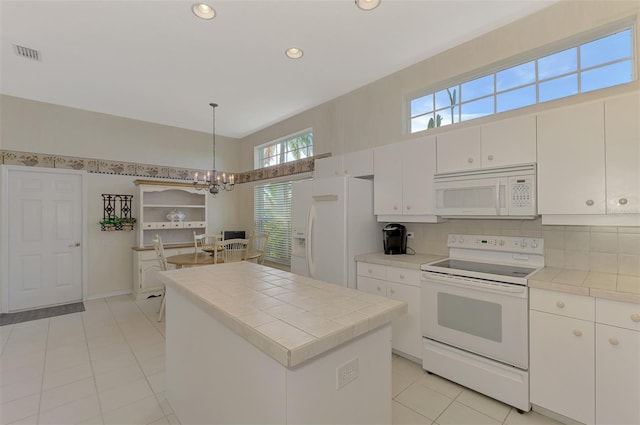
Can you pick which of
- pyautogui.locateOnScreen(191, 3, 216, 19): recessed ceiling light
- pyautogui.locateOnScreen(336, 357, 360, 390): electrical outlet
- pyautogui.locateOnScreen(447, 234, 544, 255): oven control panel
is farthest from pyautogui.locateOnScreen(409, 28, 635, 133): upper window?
pyautogui.locateOnScreen(336, 357, 360, 390): electrical outlet

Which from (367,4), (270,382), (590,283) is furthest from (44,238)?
(590,283)

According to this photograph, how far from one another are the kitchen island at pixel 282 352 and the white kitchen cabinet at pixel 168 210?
3.57 meters

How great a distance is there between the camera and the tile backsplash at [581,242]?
1992 millimetres

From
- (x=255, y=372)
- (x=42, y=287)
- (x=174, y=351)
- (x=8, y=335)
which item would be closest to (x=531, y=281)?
(x=255, y=372)

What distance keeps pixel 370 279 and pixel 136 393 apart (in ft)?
7.29

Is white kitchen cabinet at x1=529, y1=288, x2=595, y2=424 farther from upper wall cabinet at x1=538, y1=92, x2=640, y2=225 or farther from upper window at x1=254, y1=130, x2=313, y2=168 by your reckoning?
upper window at x1=254, y1=130, x2=313, y2=168

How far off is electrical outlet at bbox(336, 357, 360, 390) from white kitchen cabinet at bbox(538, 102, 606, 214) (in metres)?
1.84

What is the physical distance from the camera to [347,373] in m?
1.20

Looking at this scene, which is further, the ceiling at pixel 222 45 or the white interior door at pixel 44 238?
the white interior door at pixel 44 238

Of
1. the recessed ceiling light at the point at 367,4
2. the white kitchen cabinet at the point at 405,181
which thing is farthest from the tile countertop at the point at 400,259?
Result: the recessed ceiling light at the point at 367,4

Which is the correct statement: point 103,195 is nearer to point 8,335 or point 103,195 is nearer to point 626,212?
point 8,335

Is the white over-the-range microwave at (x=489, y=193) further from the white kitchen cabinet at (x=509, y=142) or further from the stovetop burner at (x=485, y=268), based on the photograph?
the stovetop burner at (x=485, y=268)

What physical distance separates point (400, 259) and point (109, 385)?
2.76 m

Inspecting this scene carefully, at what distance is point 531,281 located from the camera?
6.34 feet
